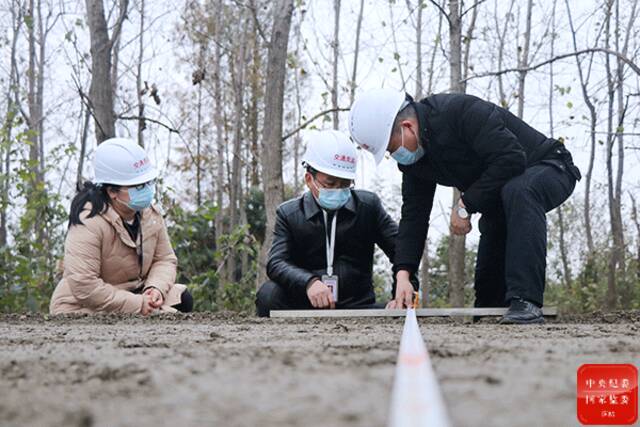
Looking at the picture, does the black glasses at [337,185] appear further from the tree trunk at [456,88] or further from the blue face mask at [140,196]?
the tree trunk at [456,88]

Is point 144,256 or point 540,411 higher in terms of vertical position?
point 144,256

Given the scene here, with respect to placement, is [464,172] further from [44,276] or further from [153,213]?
[44,276]

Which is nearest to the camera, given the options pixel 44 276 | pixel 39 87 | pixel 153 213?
pixel 153 213

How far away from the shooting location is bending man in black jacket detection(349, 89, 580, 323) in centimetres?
327

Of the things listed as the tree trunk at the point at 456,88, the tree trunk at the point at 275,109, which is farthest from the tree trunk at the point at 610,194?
the tree trunk at the point at 275,109

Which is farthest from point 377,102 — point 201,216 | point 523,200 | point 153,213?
point 201,216

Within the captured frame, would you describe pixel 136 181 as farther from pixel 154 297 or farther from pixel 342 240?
pixel 342 240

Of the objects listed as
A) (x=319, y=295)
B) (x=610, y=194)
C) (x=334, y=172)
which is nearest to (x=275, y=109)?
(x=334, y=172)

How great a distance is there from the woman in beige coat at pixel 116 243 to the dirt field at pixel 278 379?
180 cm

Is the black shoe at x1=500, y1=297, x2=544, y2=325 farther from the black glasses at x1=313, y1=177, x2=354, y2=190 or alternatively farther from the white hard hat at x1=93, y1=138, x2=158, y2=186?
the white hard hat at x1=93, y1=138, x2=158, y2=186

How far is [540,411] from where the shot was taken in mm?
1045

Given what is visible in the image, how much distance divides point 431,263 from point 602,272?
4978 mm

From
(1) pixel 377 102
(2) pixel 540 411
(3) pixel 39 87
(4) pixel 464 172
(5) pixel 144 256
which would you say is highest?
(3) pixel 39 87

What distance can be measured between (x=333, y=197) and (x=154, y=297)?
3.96 feet
